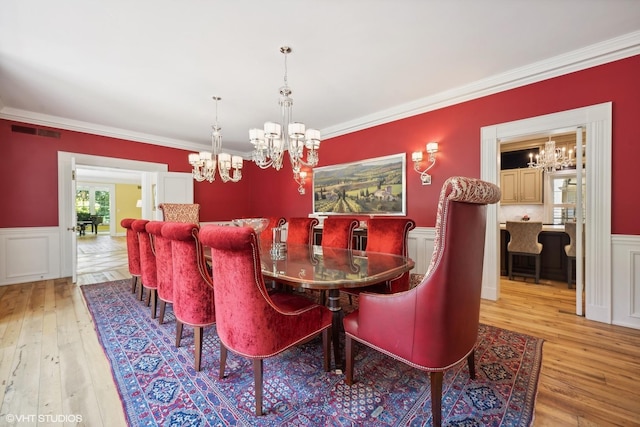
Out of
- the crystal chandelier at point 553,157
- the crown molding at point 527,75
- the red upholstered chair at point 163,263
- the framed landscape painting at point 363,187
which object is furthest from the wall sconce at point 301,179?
the crystal chandelier at point 553,157

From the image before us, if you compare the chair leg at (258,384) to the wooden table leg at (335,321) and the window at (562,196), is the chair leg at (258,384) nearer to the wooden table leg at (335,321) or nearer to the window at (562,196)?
the wooden table leg at (335,321)

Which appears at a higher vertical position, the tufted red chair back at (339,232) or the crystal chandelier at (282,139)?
the crystal chandelier at (282,139)

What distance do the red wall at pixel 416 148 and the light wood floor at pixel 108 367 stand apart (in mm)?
1109

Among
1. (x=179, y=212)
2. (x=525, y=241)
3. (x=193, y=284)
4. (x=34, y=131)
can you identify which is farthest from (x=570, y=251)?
(x=34, y=131)

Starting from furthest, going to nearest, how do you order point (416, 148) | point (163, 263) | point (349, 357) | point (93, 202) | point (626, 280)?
1. point (93, 202)
2. point (416, 148)
3. point (626, 280)
4. point (163, 263)
5. point (349, 357)

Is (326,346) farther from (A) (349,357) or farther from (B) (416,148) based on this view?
(B) (416,148)

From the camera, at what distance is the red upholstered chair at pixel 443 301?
1.20 meters

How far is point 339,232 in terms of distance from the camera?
309cm

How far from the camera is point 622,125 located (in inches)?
96.0

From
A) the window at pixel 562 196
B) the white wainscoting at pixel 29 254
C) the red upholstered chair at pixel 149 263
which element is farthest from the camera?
the window at pixel 562 196

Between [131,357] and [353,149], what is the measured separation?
4.05m

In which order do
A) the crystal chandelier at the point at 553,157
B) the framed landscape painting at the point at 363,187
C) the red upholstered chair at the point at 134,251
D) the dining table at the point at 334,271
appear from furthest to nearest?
the crystal chandelier at the point at 553,157
the framed landscape painting at the point at 363,187
the red upholstered chair at the point at 134,251
the dining table at the point at 334,271

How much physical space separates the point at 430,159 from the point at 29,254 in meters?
6.38

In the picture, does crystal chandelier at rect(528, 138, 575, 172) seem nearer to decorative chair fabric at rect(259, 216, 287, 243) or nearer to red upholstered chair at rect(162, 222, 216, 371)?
decorative chair fabric at rect(259, 216, 287, 243)
